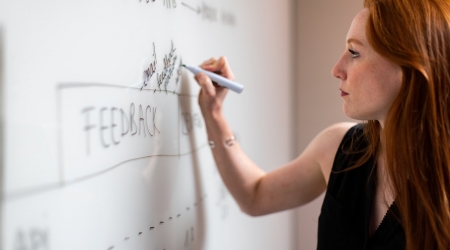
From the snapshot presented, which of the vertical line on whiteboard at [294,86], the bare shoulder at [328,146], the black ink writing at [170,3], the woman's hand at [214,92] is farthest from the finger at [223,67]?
the vertical line on whiteboard at [294,86]

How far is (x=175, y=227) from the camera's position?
589 millimetres

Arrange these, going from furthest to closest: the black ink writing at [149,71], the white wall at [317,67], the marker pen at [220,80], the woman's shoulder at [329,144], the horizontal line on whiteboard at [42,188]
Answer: the white wall at [317,67], the woman's shoulder at [329,144], the marker pen at [220,80], the black ink writing at [149,71], the horizontal line on whiteboard at [42,188]

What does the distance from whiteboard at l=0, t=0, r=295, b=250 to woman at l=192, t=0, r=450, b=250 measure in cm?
7

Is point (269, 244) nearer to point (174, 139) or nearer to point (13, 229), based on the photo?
point (174, 139)

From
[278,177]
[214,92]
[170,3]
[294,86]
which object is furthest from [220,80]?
[294,86]

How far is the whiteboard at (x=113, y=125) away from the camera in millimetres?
348

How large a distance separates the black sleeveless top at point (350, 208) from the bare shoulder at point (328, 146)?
0.07 ft

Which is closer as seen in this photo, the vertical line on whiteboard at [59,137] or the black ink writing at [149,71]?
the vertical line on whiteboard at [59,137]

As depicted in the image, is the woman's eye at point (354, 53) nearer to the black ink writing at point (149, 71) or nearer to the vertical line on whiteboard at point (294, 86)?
the black ink writing at point (149, 71)

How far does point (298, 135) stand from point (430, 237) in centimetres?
67

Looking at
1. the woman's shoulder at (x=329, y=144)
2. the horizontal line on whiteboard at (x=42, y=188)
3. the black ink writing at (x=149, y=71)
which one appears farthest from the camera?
the woman's shoulder at (x=329, y=144)

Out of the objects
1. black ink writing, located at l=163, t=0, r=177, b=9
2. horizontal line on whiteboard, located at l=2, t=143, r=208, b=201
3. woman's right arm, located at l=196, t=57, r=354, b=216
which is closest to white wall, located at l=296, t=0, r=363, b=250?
woman's right arm, located at l=196, t=57, r=354, b=216

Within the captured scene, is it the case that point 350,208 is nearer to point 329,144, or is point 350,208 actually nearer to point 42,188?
point 329,144

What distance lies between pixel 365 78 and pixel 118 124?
1.05ft
